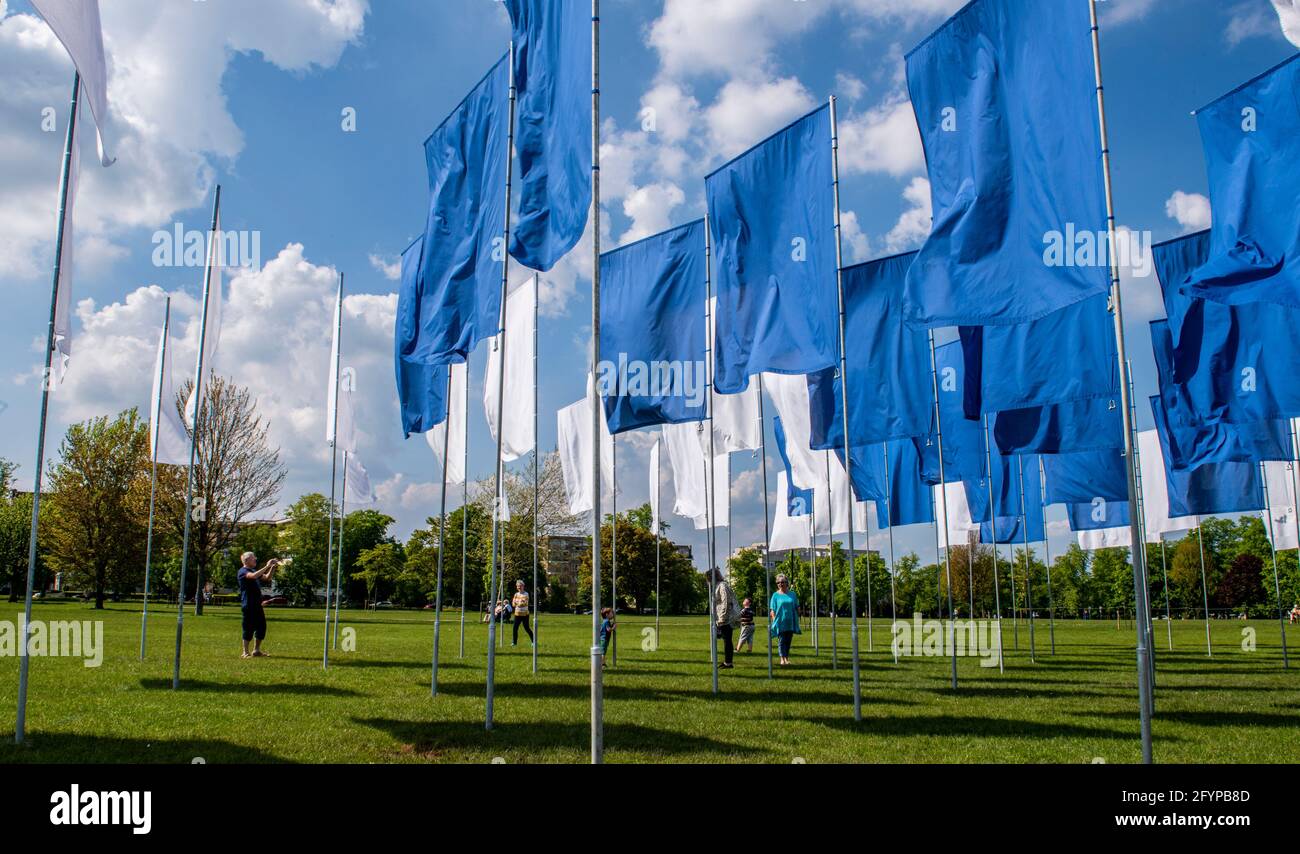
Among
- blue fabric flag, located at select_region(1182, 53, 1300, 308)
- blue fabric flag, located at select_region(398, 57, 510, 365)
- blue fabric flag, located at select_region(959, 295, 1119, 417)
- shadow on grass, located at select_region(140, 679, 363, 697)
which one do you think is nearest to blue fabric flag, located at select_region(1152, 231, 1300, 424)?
blue fabric flag, located at select_region(959, 295, 1119, 417)

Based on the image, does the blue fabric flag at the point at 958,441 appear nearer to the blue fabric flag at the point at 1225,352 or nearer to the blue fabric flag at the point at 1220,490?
the blue fabric flag at the point at 1220,490

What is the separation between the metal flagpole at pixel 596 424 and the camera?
28.2ft

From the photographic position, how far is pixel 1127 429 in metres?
8.45

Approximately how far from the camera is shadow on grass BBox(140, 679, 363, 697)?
15391 mm

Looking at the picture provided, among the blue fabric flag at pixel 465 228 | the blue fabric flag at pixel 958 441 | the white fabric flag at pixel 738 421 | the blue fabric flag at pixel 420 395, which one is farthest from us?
the white fabric flag at pixel 738 421

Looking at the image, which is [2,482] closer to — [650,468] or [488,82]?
[650,468]

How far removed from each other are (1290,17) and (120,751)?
49.7 feet

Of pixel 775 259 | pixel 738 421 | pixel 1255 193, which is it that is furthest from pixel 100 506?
pixel 1255 193

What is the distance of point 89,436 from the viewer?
5925cm

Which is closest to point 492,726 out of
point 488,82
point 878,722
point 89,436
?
point 878,722

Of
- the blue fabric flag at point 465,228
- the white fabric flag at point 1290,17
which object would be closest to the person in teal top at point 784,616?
the blue fabric flag at point 465,228

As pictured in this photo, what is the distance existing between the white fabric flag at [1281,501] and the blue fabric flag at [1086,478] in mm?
8144

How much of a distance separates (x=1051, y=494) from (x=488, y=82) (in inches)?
748

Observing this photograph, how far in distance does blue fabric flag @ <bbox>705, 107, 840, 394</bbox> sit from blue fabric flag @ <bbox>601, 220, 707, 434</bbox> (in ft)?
3.17
